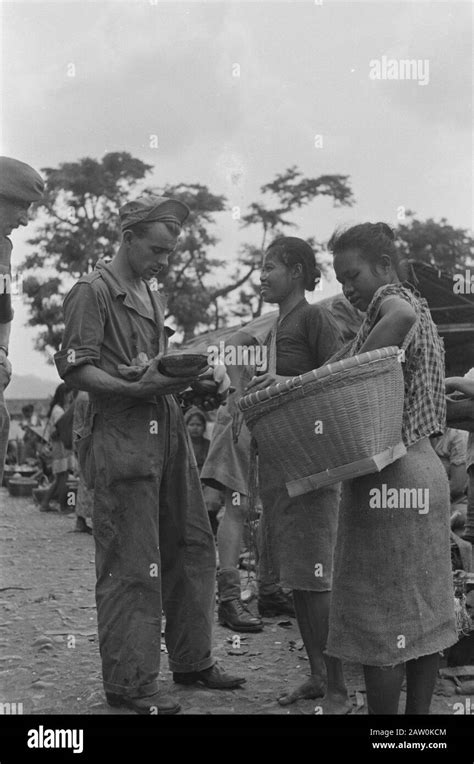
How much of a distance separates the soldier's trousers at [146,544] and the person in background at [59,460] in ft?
27.6

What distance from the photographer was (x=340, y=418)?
9.01 ft

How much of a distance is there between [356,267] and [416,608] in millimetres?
1281

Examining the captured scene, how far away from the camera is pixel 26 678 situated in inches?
163

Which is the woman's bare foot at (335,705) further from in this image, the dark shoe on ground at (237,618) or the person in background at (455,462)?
the person in background at (455,462)

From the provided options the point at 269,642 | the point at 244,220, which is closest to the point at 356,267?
the point at 269,642

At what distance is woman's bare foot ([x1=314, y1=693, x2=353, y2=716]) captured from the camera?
3.46 metres

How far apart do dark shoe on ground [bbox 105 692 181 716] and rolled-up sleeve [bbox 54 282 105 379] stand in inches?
57.9

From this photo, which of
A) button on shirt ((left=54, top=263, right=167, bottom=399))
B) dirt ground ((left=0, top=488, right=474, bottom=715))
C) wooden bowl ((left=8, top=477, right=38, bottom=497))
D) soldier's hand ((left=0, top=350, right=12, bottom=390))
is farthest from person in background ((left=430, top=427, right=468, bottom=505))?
wooden bowl ((left=8, top=477, right=38, bottom=497))

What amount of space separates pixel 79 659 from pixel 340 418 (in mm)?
2589

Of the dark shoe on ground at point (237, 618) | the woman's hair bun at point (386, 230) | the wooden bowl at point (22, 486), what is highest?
the woman's hair bun at point (386, 230)

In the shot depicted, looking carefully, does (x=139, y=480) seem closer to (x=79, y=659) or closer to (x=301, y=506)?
(x=301, y=506)

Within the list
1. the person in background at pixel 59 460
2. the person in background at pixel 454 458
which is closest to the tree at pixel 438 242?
the person in background at pixel 59 460

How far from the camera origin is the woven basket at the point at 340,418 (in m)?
2.73
